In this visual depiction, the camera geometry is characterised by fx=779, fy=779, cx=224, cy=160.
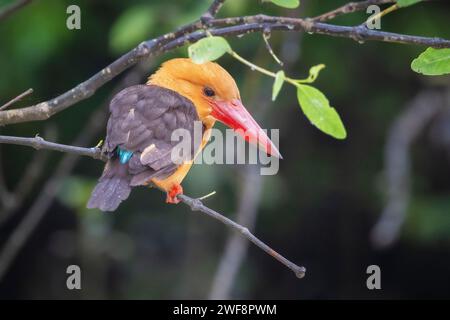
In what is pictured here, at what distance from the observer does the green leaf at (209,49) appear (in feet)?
4.69

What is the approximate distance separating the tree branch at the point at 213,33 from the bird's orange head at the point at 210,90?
757 millimetres

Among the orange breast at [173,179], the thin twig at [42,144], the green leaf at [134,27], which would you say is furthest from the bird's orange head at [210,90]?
the green leaf at [134,27]

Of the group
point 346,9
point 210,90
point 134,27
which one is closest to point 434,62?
point 346,9

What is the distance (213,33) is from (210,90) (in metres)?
0.96

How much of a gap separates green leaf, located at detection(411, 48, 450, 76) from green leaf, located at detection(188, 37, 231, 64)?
441 millimetres

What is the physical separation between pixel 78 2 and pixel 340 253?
99.8 inches

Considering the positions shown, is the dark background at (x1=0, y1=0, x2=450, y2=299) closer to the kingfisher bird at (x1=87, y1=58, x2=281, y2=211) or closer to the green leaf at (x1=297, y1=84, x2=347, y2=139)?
the kingfisher bird at (x1=87, y1=58, x2=281, y2=211)

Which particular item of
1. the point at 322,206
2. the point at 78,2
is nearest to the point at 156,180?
the point at 78,2

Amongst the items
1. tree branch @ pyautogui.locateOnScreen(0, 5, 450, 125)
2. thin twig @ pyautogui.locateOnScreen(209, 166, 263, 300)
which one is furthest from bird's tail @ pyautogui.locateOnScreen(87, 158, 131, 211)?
thin twig @ pyautogui.locateOnScreen(209, 166, 263, 300)

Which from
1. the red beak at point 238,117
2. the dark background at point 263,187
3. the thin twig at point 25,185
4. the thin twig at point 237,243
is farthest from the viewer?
the dark background at point 263,187

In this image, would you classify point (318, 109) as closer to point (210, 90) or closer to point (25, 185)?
point (210, 90)

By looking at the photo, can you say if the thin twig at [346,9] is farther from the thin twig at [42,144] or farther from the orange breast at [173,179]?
the orange breast at [173,179]

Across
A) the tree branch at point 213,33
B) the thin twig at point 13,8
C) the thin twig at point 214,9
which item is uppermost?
the thin twig at point 13,8

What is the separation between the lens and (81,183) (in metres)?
4.12
